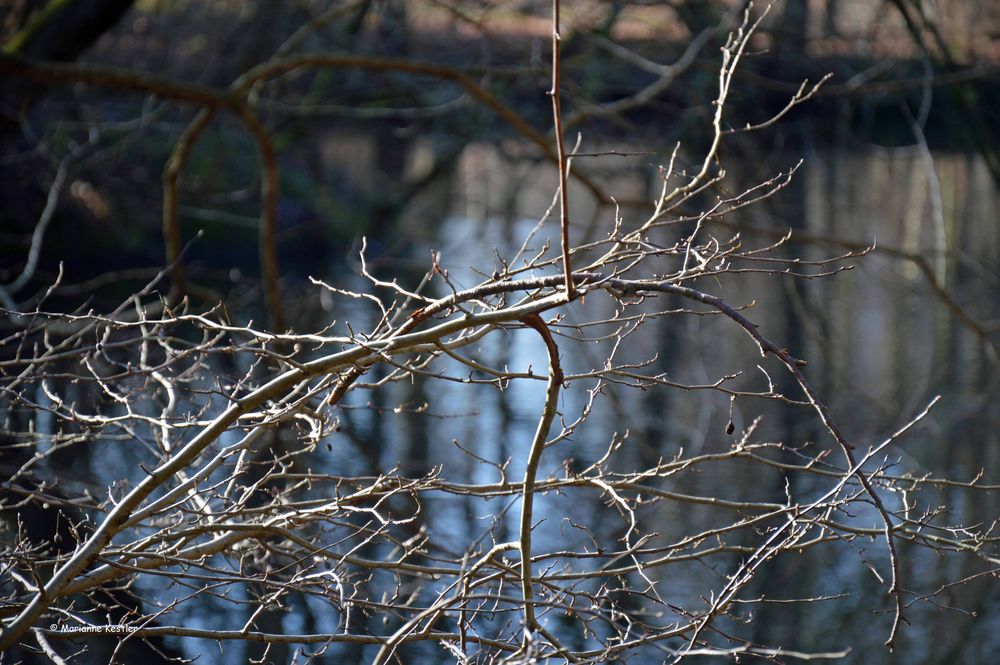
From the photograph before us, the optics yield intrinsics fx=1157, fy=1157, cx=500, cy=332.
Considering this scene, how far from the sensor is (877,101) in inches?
275

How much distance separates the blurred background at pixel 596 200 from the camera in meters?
5.50

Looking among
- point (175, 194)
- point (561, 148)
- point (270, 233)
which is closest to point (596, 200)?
point (270, 233)

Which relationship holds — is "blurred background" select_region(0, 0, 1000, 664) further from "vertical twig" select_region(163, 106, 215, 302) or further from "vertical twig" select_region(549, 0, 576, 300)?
"vertical twig" select_region(549, 0, 576, 300)

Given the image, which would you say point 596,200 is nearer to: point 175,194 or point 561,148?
point 175,194

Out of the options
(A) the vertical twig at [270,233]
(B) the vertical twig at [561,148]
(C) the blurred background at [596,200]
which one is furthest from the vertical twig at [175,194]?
(B) the vertical twig at [561,148]

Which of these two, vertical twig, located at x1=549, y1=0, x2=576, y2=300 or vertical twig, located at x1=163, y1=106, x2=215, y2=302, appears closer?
vertical twig, located at x1=549, y1=0, x2=576, y2=300

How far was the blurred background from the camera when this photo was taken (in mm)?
5500

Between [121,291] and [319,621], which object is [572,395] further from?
[121,291]

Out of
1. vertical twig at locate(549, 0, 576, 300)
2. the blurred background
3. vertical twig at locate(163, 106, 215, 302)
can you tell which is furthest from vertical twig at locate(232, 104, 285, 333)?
vertical twig at locate(549, 0, 576, 300)

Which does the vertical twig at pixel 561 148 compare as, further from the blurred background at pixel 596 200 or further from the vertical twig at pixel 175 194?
the vertical twig at pixel 175 194

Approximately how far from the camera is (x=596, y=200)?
5484 mm

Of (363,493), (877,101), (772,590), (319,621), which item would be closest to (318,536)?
(363,493)

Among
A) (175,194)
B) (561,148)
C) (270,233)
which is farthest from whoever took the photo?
(270,233)

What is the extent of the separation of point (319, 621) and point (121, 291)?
6.23 metres
